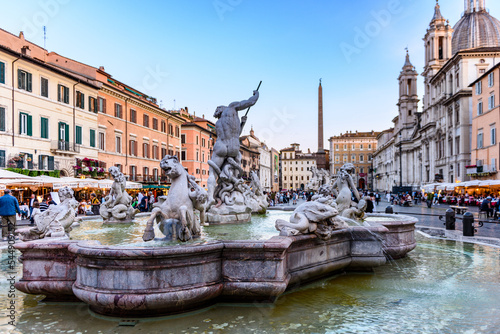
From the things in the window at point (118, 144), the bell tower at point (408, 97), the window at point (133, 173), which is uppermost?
the bell tower at point (408, 97)

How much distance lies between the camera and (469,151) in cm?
4434

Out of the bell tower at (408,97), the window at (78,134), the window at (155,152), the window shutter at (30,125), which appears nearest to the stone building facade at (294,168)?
the bell tower at (408,97)

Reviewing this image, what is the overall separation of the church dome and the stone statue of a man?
176ft

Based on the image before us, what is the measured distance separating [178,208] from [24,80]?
2368cm

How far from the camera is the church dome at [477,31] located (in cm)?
5159

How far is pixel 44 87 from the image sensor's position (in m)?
26.1

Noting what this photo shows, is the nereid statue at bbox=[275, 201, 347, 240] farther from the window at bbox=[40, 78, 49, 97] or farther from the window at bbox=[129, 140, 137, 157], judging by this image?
the window at bbox=[129, 140, 137, 157]

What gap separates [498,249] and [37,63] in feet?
84.6

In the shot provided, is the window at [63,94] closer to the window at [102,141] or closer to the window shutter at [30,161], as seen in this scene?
the window at [102,141]

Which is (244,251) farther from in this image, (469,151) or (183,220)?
(469,151)

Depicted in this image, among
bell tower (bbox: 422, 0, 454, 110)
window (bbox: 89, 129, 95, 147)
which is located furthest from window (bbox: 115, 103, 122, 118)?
bell tower (bbox: 422, 0, 454, 110)

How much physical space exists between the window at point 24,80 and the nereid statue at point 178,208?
2298 centimetres

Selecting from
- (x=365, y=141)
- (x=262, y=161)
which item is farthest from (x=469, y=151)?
(x=365, y=141)

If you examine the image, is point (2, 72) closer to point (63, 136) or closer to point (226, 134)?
point (63, 136)
